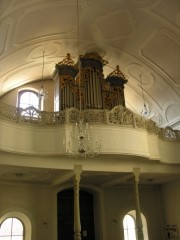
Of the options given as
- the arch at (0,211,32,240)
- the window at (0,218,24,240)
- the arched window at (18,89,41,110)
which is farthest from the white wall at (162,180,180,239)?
the arched window at (18,89,41,110)

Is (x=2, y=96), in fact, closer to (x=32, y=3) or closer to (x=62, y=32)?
(x=62, y=32)

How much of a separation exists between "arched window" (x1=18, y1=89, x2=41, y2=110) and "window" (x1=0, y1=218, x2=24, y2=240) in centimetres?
547

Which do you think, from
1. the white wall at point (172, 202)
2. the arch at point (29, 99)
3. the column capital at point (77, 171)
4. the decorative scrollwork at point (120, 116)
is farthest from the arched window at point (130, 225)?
the arch at point (29, 99)

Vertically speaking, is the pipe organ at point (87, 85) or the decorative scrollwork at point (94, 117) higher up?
the pipe organ at point (87, 85)

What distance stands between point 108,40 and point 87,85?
2.24 metres

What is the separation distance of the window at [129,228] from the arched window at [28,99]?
7.23 meters

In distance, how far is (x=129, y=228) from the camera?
1415cm

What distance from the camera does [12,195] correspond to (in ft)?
39.9

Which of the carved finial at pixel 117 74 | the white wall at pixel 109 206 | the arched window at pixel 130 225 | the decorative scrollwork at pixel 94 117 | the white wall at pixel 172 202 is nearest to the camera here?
the decorative scrollwork at pixel 94 117

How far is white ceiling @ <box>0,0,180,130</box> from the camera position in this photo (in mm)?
10109

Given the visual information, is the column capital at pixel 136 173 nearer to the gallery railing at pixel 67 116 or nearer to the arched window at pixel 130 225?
the gallery railing at pixel 67 116

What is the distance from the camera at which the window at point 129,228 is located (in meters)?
14.0

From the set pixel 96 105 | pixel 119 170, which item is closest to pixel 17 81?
pixel 96 105

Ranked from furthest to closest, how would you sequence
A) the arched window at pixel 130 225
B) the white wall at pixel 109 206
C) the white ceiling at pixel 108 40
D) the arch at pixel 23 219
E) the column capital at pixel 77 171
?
the arched window at pixel 130 225, the white wall at pixel 109 206, the arch at pixel 23 219, the white ceiling at pixel 108 40, the column capital at pixel 77 171
